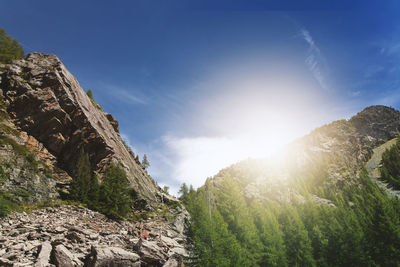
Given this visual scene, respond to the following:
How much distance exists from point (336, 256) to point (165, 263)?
33800 mm

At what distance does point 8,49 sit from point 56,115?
27.6 m

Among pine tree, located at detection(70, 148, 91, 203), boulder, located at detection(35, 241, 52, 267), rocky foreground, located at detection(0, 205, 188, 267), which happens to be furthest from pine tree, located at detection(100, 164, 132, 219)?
boulder, located at detection(35, 241, 52, 267)

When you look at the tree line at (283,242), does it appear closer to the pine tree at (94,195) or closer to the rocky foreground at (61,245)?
the rocky foreground at (61,245)

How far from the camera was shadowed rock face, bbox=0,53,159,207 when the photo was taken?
34.5 metres

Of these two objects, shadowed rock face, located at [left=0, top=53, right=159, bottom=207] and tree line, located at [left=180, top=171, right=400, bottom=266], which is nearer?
tree line, located at [left=180, top=171, right=400, bottom=266]

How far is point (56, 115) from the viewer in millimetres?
36062

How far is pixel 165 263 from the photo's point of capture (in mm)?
17062

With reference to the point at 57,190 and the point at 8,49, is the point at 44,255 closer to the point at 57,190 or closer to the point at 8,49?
the point at 57,190

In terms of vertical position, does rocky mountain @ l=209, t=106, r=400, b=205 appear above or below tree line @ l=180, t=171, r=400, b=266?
above

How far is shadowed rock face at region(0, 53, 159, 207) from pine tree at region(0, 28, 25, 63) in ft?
16.3

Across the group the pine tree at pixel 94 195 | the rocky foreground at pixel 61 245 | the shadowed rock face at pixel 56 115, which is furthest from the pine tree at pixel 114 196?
the shadowed rock face at pixel 56 115

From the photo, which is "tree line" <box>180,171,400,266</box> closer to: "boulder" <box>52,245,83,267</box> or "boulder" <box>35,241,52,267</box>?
"boulder" <box>52,245,83,267</box>

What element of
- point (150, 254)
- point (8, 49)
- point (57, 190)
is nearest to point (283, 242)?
point (150, 254)

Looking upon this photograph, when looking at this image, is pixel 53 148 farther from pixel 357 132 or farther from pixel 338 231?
pixel 357 132
